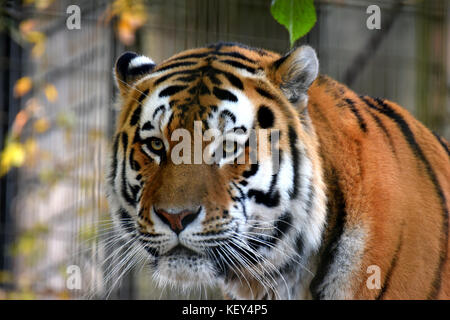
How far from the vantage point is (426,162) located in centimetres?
126

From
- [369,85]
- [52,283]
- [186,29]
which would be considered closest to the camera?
[186,29]

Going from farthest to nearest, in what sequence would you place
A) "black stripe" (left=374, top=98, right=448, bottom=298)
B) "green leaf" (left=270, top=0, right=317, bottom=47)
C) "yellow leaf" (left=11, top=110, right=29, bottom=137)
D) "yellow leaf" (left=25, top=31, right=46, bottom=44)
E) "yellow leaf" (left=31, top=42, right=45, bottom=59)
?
1. "yellow leaf" (left=11, top=110, right=29, bottom=137)
2. "yellow leaf" (left=31, top=42, right=45, bottom=59)
3. "yellow leaf" (left=25, top=31, right=46, bottom=44)
4. "black stripe" (left=374, top=98, right=448, bottom=298)
5. "green leaf" (left=270, top=0, right=317, bottom=47)

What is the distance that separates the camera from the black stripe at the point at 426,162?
45.6 inches

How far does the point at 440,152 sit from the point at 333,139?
30 cm

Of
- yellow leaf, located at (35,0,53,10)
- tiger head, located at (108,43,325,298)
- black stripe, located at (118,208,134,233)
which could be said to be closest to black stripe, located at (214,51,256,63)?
tiger head, located at (108,43,325,298)

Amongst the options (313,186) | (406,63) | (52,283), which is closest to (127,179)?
(313,186)

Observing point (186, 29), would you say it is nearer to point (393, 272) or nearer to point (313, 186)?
point (313, 186)

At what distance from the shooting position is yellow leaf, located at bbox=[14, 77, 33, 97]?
279 cm

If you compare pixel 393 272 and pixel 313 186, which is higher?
pixel 313 186

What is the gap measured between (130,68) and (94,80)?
3.11ft

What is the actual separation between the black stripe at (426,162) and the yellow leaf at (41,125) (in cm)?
192

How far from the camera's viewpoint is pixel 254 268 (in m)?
1.21

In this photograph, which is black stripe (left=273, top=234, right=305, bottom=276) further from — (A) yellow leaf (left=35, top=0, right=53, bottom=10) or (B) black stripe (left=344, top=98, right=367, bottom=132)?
(A) yellow leaf (left=35, top=0, right=53, bottom=10)

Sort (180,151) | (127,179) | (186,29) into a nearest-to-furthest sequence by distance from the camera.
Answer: (180,151)
(127,179)
(186,29)
